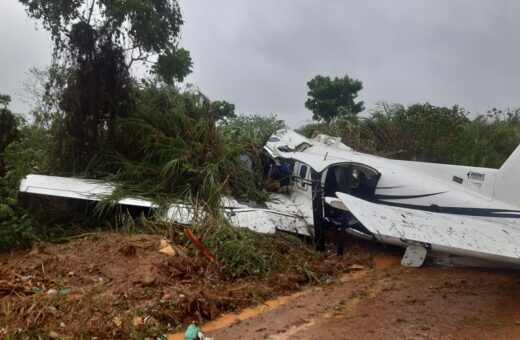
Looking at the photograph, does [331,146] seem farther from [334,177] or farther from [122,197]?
[122,197]

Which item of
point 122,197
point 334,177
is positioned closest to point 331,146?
point 334,177

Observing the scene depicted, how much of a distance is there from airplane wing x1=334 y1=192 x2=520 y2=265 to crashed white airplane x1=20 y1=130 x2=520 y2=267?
11 mm

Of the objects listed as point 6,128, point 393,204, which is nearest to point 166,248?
point 393,204

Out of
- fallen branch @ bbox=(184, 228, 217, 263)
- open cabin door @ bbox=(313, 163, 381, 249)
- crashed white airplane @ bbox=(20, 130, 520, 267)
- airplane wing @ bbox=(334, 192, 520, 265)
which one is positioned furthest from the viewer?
open cabin door @ bbox=(313, 163, 381, 249)

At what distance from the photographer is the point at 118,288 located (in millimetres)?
5156

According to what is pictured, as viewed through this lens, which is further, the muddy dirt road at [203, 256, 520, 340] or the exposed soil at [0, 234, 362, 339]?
the muddy dirt road at [203, 256, 520, 340]

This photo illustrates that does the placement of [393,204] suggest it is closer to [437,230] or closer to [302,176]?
[302,176]

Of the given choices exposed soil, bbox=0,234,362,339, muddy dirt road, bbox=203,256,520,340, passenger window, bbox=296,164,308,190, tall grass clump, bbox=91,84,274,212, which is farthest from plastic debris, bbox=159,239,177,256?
passenger window, bbox=296,164,308,190

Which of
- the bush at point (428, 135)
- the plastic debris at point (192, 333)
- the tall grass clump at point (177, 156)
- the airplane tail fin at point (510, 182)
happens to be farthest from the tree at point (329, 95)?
the plastic debris at point (192, 333)

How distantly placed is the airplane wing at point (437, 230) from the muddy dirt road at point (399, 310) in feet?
1.52

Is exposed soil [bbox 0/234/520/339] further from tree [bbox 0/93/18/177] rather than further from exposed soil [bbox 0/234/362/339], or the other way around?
tree [bbox 0/93/18/177]

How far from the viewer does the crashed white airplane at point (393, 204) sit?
546 centimetres

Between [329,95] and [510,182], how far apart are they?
56.9 ft

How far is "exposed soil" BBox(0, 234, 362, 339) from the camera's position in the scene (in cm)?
429
